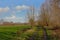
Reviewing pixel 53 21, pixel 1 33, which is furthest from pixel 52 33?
pixel 1 33

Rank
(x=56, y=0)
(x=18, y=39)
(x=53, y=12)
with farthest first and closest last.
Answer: (x=53, y=12), (x=56, y=0), (x=18, y=39)

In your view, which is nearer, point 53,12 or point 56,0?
point 56,0

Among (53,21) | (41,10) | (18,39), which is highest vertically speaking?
(41,10)

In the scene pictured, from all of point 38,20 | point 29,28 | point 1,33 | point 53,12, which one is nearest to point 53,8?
point 53,12

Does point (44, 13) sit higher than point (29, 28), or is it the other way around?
point (44, 13)

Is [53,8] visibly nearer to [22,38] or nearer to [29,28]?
[29,28]

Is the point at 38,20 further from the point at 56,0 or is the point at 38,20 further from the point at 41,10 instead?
the point at 56,0

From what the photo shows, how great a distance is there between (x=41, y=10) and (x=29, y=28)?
1030 mm

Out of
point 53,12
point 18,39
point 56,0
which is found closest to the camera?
point 18,39

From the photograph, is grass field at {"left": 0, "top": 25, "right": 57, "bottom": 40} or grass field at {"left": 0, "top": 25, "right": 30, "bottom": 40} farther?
grass field at {"left": 0, "top": 25, "right": 30, "bottom": 40}

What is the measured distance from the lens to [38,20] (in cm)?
695

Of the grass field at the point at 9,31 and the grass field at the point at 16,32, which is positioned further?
the grass field at the point at 9,31

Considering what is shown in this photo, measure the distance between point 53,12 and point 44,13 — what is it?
418mm

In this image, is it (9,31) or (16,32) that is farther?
(9,31)
